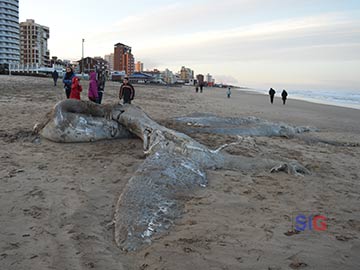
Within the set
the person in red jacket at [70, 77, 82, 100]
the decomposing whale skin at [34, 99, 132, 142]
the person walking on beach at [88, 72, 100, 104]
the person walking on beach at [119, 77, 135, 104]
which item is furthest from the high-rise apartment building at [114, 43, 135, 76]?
the decomposing whale skin at [34, 99, 132, 142]

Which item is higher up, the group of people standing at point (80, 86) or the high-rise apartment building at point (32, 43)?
the high-rise apartment building at point (32, 43)

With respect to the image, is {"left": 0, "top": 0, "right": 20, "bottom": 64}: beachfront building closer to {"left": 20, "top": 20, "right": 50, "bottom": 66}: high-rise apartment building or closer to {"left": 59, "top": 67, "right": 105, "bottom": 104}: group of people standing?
{"left": 20, "top": 20, "right": 50, "bottom": 66}: high-rise apartment building

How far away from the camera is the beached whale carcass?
3.64 meters

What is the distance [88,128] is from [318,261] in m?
5.78

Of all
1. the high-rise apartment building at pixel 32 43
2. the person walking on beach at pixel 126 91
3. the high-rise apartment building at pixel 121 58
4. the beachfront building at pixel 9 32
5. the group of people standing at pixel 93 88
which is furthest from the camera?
the high-rise apartment building at pixel 121 58

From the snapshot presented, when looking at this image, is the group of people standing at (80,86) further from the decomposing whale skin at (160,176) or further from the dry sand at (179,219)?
the dry sand at (179,219)

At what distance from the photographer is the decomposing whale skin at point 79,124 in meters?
7.30

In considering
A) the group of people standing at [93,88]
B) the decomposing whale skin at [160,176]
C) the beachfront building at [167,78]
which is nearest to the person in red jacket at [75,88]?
the group of people standing at [93,88]

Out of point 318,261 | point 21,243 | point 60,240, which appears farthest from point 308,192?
point 21,243

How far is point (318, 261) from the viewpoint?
3.04 meters

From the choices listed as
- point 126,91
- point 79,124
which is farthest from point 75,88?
point 79,124

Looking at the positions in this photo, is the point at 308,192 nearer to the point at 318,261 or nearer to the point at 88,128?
the point at 318,261

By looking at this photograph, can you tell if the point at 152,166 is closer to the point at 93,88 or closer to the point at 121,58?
the point at 93,88

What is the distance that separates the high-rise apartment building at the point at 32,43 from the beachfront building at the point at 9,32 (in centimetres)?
2767
